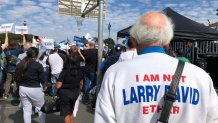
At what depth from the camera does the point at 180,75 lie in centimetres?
201

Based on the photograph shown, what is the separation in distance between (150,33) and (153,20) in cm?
9

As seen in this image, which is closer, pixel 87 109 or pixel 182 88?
pixel 182 88

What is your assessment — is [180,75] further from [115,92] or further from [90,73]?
[90,73]

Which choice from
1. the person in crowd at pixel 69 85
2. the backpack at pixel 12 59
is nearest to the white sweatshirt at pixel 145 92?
the person in crowd at pixel 69 85

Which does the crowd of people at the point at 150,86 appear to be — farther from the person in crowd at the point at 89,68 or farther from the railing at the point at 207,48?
the railing at the point at 207,48

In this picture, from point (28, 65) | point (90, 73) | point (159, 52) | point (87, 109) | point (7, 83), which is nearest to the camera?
point (159, 52)

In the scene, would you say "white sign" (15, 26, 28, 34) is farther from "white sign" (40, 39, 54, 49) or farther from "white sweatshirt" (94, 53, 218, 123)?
"white sweatshirt" (94, 53, 218, 123)

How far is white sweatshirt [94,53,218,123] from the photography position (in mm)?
2008

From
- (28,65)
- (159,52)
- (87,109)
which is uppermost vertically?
(159,52)

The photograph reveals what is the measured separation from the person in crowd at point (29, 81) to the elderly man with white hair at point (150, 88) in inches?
173

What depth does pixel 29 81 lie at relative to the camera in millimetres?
6238

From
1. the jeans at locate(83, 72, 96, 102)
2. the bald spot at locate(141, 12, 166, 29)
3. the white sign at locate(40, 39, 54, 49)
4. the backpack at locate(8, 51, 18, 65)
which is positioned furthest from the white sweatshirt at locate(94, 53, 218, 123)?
the white sign at locate(40, 39, 54, 49)

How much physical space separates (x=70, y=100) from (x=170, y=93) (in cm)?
449

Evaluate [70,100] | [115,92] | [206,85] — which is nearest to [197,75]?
[206,85]
